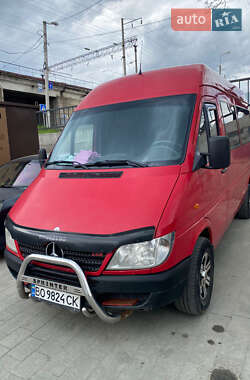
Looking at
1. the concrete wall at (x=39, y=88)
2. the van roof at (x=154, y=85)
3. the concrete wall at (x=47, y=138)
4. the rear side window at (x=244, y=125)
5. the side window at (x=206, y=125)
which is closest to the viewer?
the side window at (x=206, y=125)

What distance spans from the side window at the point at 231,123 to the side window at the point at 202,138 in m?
0.91

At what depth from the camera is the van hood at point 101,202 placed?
7.87ft

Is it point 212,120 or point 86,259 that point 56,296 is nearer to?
point 86,259

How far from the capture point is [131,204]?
249 cm

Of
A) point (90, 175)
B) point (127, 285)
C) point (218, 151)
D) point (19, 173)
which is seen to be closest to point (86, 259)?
point (127, 285)

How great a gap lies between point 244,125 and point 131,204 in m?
3.80

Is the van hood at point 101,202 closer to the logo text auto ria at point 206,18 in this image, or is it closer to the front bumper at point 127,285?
the front bumper at point 127,285

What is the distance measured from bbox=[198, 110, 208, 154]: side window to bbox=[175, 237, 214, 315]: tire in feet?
2.97

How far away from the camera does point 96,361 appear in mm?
2477

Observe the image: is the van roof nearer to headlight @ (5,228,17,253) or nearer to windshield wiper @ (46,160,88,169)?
windshield wiper @ (46,160,88,169)

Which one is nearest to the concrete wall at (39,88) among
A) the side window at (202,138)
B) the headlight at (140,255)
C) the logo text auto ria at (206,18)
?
the logo text auto ria at (206,18)

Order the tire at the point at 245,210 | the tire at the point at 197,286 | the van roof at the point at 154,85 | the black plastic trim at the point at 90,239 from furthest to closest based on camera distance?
the tire at the point at 245,210, the van roof at the point at 154,85, the tire at the point at 197,286, the black plastic trim at the point at 90,239

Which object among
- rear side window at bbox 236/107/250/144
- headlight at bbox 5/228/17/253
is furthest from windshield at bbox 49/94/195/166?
rear side window at bbox 236/107/250/144

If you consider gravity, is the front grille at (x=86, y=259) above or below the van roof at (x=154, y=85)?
below
